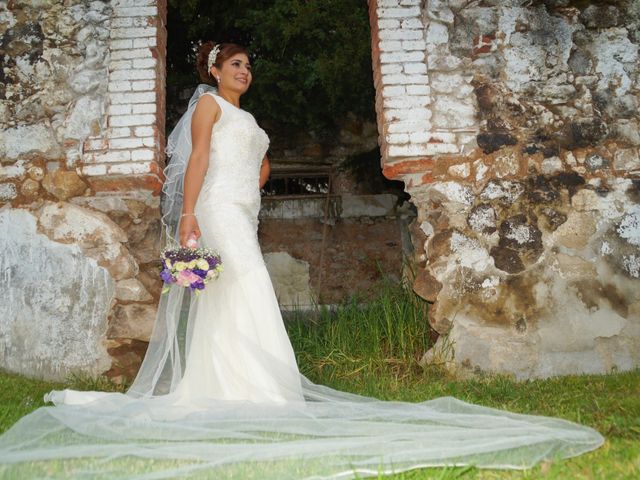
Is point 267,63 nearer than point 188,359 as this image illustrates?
No

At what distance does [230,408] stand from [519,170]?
8.68 feet

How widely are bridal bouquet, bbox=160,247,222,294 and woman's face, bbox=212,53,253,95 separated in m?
1.17

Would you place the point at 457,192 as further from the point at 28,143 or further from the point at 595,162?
the point at 28,143

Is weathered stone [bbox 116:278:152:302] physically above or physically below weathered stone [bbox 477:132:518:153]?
below

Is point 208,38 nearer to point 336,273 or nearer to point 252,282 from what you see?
point 336,273

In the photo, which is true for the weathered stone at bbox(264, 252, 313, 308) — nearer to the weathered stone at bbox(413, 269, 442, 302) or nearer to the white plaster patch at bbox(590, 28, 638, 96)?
the weathered stone at bbox(413, 269, 442, 302)

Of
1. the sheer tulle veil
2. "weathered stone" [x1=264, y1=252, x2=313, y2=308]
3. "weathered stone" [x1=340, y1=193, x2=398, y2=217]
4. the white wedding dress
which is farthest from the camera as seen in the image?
"weathered stone" [x1=340, y1=193, x2=398, y2=217]

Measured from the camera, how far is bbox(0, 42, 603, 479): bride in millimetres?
2301

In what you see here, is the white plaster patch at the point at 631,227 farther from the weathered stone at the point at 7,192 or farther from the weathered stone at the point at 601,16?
the weathered stone at the point at 7,192

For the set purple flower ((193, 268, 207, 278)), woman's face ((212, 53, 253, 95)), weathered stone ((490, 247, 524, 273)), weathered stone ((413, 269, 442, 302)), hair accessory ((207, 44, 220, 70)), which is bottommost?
weathered stone ((413, 269, 442, 302))

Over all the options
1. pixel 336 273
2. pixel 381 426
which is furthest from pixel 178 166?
pixel 336 273

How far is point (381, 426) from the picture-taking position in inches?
106

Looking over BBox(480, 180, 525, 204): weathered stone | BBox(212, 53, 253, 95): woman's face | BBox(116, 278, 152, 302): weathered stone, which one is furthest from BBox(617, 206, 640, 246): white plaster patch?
BBox(116, 278, 152, 302): weathered stone

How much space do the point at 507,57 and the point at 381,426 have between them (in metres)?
3.01
